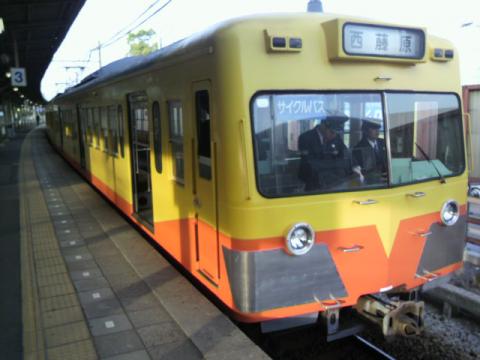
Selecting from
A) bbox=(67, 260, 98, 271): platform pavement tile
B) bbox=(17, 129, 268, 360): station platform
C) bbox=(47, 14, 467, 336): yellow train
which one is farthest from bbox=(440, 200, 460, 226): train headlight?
bbox=(67, 260, 98, 271): platform pavement tile

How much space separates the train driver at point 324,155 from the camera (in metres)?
3.75

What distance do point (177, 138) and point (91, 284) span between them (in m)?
1.98

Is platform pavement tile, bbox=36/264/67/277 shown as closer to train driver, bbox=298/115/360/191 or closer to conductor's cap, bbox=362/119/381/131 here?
train driver, bbox=298/115/360/191

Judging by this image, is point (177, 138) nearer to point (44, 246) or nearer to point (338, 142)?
point (338, 142)

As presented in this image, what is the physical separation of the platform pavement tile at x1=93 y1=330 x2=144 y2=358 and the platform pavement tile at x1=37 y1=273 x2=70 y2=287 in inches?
62.5

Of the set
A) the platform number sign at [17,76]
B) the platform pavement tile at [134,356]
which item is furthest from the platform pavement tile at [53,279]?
the platform number sign at [17,76]

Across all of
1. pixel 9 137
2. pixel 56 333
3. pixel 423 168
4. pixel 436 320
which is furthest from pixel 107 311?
pixel 9 137

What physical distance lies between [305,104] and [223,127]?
68 centimetres

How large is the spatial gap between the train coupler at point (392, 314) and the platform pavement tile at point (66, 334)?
7.99ft

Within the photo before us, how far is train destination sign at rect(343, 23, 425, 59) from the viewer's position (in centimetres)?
372

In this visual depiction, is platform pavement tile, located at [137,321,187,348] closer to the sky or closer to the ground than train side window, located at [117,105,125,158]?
closer to the ground

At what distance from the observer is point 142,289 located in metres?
5.14

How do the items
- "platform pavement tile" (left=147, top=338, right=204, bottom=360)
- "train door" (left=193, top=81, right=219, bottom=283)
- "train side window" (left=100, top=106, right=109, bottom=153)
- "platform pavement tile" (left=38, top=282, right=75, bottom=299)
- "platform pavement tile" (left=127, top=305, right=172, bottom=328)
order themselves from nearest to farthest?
"platform pavement tile" (left=147, top=338, right=204, bottom=360)
"train door" (left=193, top=81, right=219, bottom=283)
"platform pavement tile" (left=127, top=305, right=172, bottom=328)
"platform pavement tile" (left=38, top=282, right=75, bottom=299)
"train side window" (left=100, top=106, right=109, bottom=153)

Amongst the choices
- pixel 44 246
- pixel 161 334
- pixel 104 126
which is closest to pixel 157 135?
pixel 161 334
